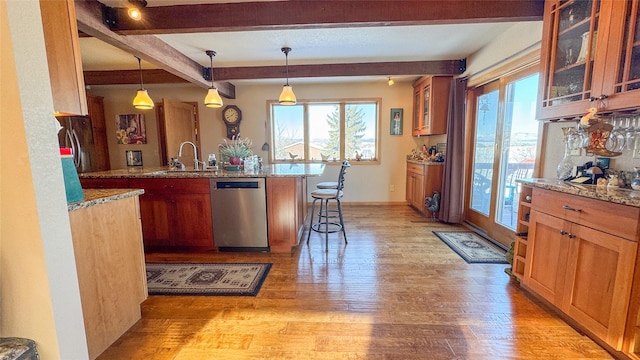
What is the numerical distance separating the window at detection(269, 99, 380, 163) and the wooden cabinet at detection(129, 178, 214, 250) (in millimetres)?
2425

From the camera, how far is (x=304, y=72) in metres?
3.90

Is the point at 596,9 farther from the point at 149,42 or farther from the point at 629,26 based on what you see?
the point at 149,42

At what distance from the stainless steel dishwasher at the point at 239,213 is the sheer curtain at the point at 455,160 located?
263cm

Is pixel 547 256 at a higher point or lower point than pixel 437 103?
lower

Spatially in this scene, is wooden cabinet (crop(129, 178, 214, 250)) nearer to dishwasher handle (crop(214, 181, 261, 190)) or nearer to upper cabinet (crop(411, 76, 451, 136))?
dishwasher handle (crop(214, 181, 261, 190))

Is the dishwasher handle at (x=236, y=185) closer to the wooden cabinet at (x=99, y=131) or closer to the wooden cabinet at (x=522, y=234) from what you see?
the wooden cabinet at (x=522, y=234)

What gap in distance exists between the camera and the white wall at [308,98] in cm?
500

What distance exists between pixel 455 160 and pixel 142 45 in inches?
157

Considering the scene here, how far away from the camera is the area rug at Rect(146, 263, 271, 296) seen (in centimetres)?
217

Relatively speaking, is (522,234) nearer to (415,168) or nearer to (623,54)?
(623,54)

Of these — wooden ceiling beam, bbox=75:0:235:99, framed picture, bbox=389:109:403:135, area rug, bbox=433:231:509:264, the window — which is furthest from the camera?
the window

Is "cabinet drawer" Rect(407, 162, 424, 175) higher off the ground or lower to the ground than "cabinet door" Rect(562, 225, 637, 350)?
higher

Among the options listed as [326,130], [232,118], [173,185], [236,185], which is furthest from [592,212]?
[232,118]

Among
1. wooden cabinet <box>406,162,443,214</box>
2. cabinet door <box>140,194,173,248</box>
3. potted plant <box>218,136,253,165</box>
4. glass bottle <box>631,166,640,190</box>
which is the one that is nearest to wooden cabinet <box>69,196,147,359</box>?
cabinet door <box>140,194,173,248</box>
